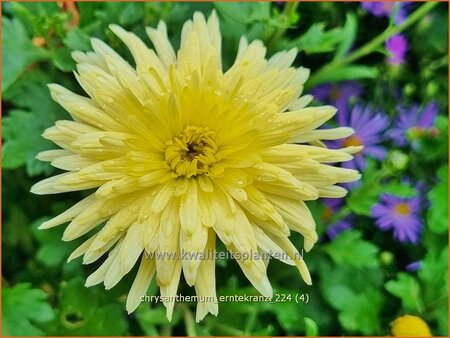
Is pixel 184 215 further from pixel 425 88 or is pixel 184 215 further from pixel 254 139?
pixel 425 88

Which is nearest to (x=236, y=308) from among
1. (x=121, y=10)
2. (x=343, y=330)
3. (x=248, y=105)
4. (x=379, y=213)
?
(x=343, y=330)

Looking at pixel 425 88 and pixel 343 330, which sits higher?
pixel 425 88

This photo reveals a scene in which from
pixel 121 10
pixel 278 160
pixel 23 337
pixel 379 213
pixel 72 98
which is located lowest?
pixel 23 337

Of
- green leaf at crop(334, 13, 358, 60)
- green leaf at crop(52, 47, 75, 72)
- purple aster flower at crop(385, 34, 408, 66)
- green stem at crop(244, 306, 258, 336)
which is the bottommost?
green stem at crop(244, 306, 258, 336)

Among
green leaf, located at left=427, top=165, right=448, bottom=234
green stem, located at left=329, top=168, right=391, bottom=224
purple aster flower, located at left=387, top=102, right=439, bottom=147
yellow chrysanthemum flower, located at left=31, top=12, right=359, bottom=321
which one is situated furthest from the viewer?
purple aster flower, located at left=387, top=102, right=439, bottom=147

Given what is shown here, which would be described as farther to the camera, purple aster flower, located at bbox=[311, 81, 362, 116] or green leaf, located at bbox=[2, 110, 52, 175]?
purple aster flower, located at bbox=[311, 81, 362, 116]

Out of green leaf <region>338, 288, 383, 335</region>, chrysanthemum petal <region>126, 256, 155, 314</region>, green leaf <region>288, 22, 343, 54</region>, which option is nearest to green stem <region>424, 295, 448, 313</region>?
green leaf <region>338, 288, 383, 335</region>

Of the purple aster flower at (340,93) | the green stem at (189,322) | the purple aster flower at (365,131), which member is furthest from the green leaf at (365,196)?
the green stem at (189,322)

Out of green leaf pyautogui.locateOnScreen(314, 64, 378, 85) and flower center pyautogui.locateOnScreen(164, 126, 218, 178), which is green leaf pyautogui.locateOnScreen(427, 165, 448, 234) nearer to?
green leaf pyautogui.locateOnScreen(314, 64, 378, 85)
